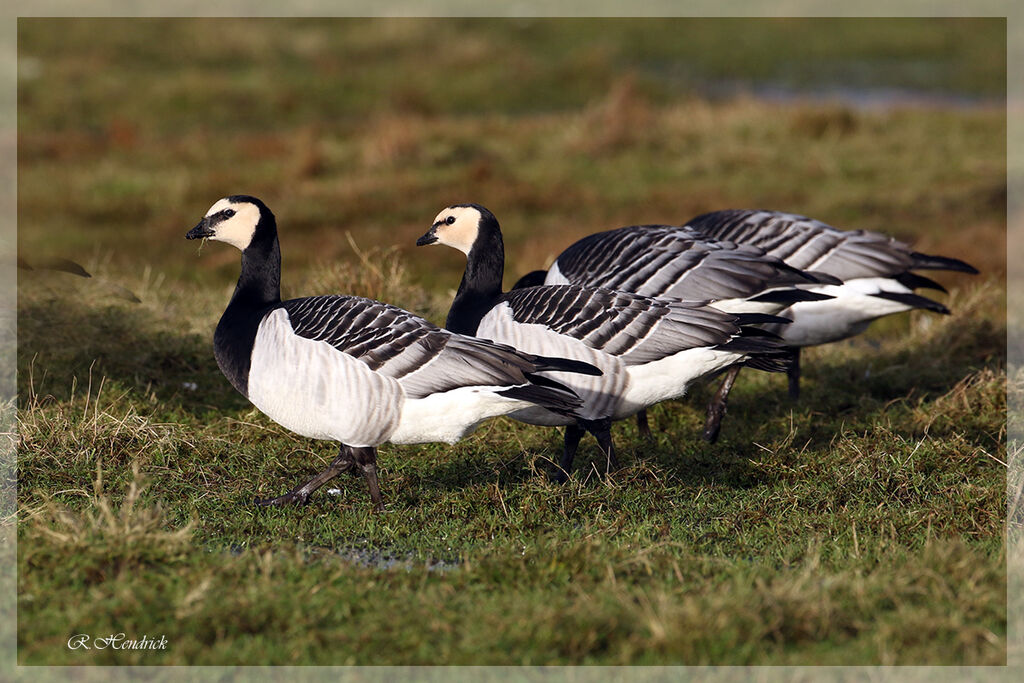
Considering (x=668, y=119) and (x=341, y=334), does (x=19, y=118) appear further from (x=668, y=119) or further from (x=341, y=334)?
(x=341, y=334)

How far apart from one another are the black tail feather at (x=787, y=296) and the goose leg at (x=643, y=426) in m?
1.23

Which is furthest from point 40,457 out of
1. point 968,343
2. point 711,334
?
point 968,343

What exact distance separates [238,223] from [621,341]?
2.66 m

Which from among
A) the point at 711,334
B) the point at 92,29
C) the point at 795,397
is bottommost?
the point at 795,397

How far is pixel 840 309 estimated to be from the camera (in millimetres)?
9109

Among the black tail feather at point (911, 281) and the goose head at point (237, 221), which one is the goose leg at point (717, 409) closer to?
the black tail feather at point (911, 281)

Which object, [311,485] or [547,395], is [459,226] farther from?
[311,485]

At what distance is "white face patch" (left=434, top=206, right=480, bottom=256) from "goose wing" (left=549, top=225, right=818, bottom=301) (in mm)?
1041

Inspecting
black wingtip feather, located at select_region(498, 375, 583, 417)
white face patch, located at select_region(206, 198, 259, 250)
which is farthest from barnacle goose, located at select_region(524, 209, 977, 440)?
white face patch, located at select_region(206, 198, 259, 250)

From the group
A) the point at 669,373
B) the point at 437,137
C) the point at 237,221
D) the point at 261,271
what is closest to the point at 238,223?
the point at 237,221

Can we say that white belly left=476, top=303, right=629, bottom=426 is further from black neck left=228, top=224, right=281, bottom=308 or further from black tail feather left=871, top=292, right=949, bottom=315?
black tail feather left=871, top=292, right=949, bottom=315

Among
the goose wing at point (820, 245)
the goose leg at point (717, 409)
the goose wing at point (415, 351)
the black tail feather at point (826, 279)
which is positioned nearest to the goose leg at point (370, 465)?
the goose wing at point (415, 351)

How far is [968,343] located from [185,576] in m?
7.93

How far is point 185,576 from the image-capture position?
16.9 feet
